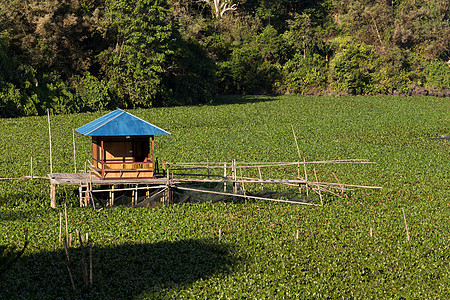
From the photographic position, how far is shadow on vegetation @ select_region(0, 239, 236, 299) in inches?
583

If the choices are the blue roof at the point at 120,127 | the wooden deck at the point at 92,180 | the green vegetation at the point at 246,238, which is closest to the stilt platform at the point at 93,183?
the wooden deck at the point at 92,180

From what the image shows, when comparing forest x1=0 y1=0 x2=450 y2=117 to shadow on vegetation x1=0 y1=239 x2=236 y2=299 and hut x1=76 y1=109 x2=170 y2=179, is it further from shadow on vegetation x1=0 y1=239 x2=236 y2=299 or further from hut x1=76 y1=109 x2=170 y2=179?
shadow on vegetation x1=0 y1=239 x2=236 y2=299

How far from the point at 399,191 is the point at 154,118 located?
25283mm

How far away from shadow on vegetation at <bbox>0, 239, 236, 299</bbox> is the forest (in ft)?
103

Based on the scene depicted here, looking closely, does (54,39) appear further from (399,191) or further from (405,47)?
(405,47)

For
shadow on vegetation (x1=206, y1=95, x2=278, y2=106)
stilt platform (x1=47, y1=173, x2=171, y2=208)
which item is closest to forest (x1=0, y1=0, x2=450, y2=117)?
shadow on vegetation (x1=206, y1=95, x2=278, y2=106)

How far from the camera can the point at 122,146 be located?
24.2 meters

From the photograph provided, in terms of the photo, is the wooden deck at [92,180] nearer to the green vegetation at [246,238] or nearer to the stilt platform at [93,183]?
the stilt platform at [93,183]

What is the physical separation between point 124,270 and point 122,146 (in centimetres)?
882

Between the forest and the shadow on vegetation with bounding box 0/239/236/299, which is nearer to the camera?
the shadow on vegetation with bounding box 0/239/236/299

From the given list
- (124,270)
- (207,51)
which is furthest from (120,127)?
(207,51)

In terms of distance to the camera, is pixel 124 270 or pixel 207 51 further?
pixel 207 51

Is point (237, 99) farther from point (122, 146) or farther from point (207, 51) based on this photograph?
point (122, 146)

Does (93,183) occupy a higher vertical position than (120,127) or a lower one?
lower
